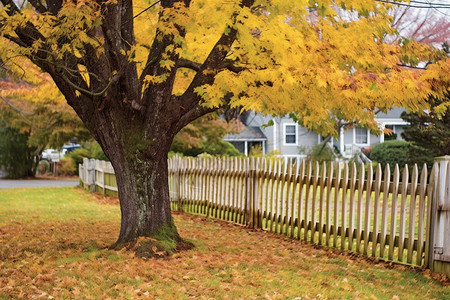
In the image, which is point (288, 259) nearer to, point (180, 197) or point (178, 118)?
point (178, 118)

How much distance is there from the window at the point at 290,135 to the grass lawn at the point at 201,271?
28703mm

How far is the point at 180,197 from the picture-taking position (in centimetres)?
1484

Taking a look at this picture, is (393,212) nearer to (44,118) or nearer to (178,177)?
(178,177)

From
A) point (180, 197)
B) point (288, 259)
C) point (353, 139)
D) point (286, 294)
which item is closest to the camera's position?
point (286, 294)

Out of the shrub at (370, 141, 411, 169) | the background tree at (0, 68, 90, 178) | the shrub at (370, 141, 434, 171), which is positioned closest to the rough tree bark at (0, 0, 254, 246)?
the background tree at (0, 68, 90, 178)

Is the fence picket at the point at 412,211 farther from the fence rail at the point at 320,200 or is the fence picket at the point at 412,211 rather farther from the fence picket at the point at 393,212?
the fence picket at the point at 393,212

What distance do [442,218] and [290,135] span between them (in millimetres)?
31905

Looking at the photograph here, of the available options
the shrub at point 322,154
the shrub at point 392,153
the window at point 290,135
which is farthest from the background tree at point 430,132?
the window at point 290,135

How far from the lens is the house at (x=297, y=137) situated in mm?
37062

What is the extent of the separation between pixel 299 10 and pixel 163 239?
385 cm

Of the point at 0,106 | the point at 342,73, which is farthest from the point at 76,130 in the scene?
the point at 342,73

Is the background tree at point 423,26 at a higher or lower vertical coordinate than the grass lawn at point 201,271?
higher

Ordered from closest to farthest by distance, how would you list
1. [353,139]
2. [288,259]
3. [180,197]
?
[288,259] < [180,197] < [353,139]

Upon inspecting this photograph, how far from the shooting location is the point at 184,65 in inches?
345
